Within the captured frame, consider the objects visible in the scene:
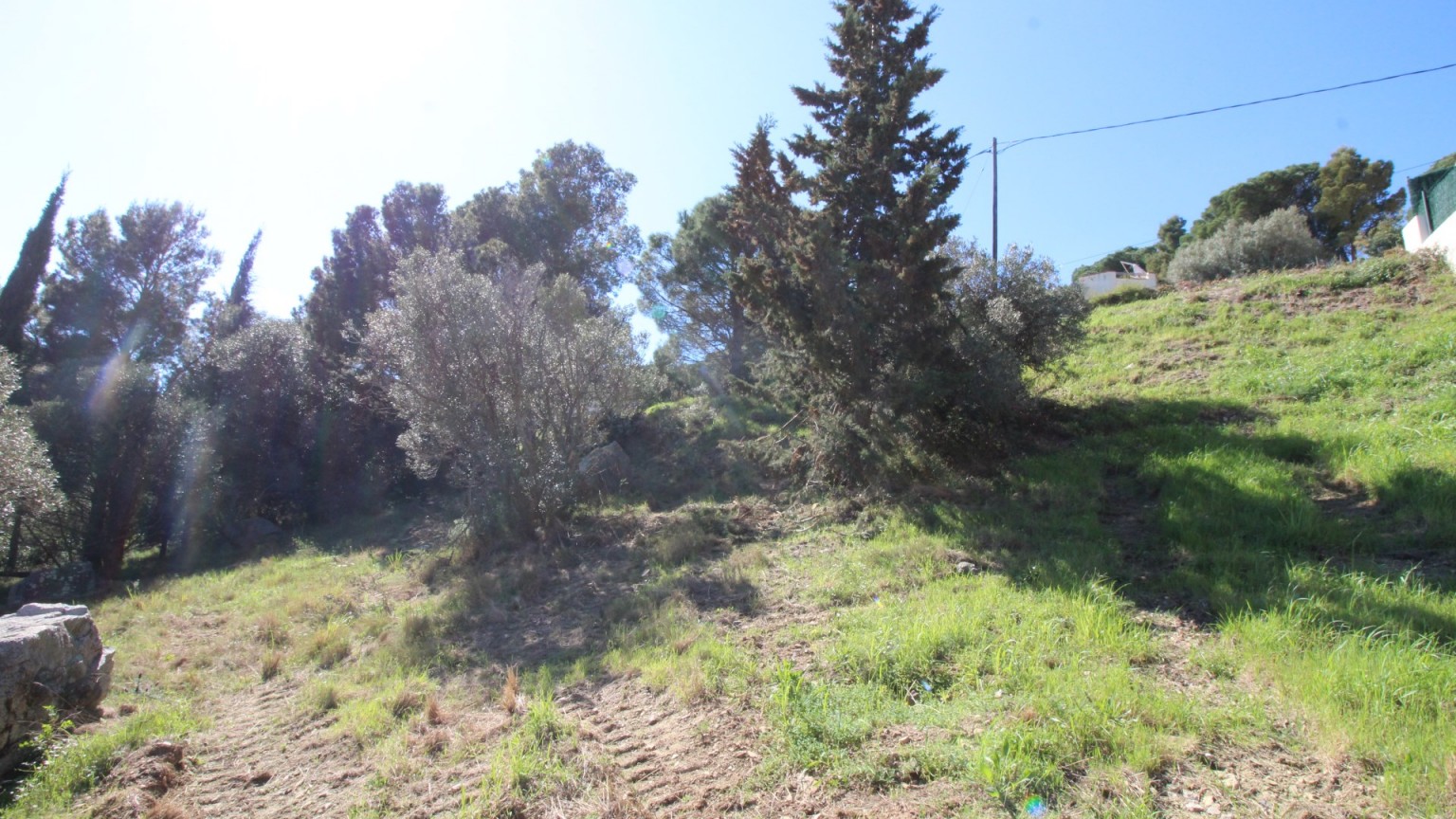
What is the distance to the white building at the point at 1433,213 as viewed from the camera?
14.1 metres

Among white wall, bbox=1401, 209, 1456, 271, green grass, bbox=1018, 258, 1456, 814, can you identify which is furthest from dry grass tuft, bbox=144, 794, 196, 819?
white wall, bbox=1401, 209, 1456, 271

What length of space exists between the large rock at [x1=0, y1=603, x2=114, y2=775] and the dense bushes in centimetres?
2822

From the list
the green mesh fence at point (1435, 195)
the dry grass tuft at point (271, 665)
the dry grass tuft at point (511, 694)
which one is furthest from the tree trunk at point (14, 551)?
the green mesh fence at point (1435, 195)

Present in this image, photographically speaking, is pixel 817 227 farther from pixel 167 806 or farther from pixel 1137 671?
pixel 167 806

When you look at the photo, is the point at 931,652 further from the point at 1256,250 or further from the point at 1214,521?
the point at 1256,250

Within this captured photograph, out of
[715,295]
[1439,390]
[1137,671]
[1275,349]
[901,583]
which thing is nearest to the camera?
[1137,671]

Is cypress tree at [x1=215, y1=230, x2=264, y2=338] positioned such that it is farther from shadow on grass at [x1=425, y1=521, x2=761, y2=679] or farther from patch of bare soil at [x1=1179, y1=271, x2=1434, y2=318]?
patch of bare soil at [x1=1179, y1=271, x2=1434, y2=318]

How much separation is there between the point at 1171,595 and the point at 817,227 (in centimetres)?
684

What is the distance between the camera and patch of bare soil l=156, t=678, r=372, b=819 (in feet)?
15.0

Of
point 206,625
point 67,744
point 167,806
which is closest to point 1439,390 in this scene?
point 167,806

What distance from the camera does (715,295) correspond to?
21.3 metres

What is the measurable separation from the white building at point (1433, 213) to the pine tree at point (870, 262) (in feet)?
36.1

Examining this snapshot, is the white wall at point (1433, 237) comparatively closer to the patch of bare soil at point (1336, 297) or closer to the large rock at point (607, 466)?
the patch of bare soil at point (1336, 297)

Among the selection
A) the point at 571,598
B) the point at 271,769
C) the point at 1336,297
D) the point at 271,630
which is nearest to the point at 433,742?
the point at 271,769
